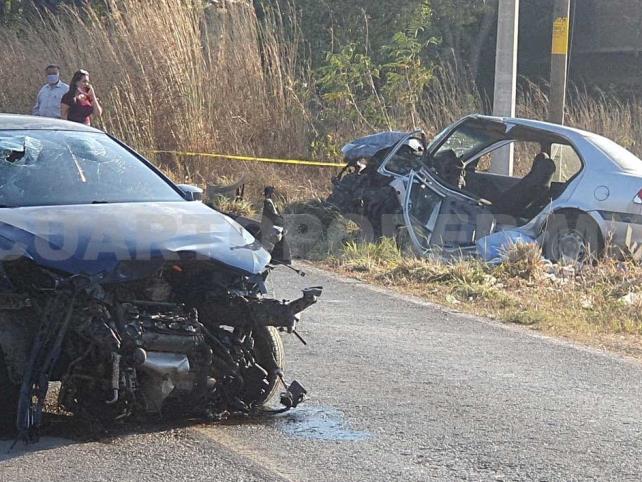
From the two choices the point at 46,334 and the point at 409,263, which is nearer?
the point at 46,334

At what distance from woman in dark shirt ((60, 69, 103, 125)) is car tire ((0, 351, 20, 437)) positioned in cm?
1028

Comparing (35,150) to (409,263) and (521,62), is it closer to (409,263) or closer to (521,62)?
(409,263)

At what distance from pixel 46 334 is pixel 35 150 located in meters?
1.77

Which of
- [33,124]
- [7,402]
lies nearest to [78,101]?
[33,124]

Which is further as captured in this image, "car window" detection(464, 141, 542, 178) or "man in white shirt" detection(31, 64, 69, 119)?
"man in white shirt" detection(31, 64, 69, 119)

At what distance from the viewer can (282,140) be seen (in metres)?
17.9

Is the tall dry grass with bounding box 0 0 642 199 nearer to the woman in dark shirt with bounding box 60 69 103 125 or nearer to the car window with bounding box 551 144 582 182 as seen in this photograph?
the woman in dark shirt with bounding box 60 69 103 125

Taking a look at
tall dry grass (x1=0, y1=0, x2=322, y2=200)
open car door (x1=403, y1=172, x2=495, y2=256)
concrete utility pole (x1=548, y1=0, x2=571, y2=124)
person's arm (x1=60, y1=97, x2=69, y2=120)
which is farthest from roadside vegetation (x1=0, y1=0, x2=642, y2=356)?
open car door (x1=403, y1=172, x2=495, y2=256)

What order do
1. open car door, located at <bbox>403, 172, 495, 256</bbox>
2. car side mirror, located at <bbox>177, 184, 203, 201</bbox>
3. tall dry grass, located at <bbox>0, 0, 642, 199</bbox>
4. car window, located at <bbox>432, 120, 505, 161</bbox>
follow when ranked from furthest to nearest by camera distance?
1. tall dry grass, located at <bbox>0, 0, 642, 199</bbox>
2. car window, located at <bbox>432, 120, 505, 161</bbox>
3. open car door, located at <bbox>403, 172, 495, 256</bbox>
4. car side mirror, located at <bbox>177, 184, 203, 201</bbox>

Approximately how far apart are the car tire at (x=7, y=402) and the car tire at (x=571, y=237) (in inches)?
280

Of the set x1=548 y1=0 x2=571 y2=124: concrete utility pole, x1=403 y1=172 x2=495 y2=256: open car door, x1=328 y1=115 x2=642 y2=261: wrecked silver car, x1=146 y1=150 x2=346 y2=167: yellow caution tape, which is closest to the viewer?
x1=328 y1=115 x2=642 y2=261: wrecked silver car

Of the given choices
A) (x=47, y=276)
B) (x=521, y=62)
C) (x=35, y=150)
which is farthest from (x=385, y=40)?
(x=47, y=276)

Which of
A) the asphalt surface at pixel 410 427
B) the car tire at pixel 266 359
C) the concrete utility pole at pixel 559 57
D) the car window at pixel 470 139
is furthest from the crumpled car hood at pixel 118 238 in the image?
the concrete utility pole at pixel 559 57

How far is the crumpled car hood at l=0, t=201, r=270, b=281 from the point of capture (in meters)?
5.52
